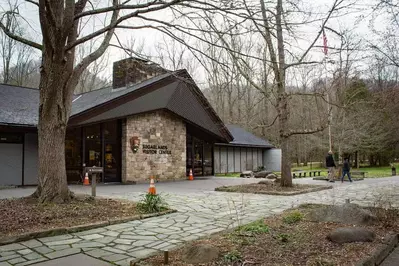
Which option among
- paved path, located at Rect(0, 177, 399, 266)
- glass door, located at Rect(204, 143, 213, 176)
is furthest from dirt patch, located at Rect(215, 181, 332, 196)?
glass door, located at Rect(204, 143, 213, 176)

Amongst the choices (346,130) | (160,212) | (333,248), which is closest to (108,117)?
(160,212)

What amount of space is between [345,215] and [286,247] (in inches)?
95.6

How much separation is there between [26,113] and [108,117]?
3986 mm

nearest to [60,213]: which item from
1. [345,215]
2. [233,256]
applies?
[233,256]

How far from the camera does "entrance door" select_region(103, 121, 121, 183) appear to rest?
1820 cm

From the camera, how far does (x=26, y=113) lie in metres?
16.5

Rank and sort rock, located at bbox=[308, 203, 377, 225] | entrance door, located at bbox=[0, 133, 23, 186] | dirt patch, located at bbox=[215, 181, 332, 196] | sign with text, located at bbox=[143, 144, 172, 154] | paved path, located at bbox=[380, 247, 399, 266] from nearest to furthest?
paved path, located at bbox=[380, 247, 399, 266] < rock, located at bbox=[308, 203, 377, 225] < dirt patch, located at bbox=[215, 181, 332, 196] < entrance door, located at bbox=[0, 133, 23, 186] < sign with text, located at bbox=[143, 144, 172, 154]

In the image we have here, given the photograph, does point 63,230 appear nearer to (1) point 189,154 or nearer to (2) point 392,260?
(2) point 392,260

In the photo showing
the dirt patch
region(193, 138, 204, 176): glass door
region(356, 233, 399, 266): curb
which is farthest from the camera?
region(193, 138, 204, 176): glass door

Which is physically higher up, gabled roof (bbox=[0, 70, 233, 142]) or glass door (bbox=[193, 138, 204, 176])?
gabled roof (bbox=[0, 70, 233, 142])

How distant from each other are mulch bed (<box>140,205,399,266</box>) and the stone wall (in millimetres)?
12845

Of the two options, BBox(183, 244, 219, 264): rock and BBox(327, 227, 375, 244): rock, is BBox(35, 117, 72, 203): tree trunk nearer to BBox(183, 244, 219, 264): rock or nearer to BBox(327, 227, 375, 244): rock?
BBox(183, 244, 219, 264): rock

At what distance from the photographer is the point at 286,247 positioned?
500cm

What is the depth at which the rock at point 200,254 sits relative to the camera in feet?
14.4
